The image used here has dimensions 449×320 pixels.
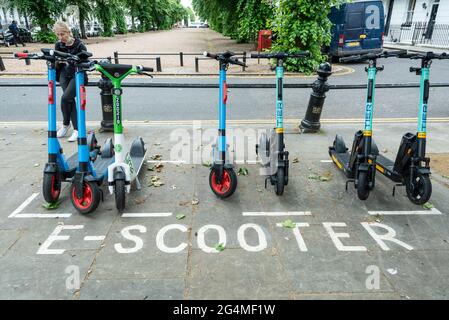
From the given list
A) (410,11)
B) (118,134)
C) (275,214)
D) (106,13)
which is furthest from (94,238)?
(106,13)

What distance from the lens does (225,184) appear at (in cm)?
410

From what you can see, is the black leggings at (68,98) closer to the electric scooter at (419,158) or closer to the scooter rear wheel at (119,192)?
the scooter rear wheel at (119,192)

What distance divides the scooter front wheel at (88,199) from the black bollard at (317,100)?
413cm

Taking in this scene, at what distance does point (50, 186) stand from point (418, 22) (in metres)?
30.6

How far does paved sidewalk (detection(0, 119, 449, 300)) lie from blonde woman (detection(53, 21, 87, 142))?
1.52 meters

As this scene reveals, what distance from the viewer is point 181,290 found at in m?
2.67

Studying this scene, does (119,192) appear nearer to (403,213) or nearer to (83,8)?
(403,213)

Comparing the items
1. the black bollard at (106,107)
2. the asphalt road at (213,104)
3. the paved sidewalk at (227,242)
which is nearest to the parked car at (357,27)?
the asphalt road at (213,104)

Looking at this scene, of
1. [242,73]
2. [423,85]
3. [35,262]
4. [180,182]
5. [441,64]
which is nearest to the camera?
[35,262]

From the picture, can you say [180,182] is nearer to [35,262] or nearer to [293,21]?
[35,262]

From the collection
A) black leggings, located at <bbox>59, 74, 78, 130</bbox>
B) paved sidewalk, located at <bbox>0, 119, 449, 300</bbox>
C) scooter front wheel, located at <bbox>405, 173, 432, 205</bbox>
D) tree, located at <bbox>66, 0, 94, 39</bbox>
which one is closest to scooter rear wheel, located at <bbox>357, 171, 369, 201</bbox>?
paved sidewalk, located at <bbox>0, 119, 449, 300</bbox>

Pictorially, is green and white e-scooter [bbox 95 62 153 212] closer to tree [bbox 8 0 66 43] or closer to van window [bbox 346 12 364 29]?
van window [bbox 346 12 364 29]

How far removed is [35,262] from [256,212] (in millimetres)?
2091
